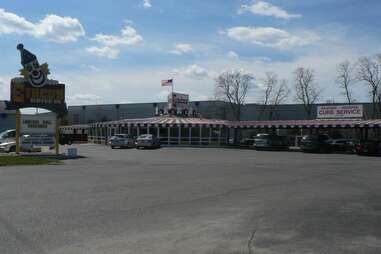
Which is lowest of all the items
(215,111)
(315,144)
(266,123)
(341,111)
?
(315,144)

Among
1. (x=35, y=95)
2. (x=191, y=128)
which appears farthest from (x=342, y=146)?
(x=35, y=95)

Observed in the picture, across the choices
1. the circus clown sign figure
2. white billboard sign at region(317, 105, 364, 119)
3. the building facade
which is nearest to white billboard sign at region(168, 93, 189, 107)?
the building facade

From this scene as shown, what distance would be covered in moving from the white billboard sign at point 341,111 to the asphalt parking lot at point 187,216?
33.6m

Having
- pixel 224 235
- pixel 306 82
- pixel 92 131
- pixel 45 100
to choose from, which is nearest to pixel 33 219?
pixel 224 235

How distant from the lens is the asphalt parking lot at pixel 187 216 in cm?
741

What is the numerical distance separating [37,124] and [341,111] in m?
29.4

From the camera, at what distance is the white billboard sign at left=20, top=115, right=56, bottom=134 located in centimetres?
3453

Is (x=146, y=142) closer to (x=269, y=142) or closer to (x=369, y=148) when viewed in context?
(x=269, y=142)

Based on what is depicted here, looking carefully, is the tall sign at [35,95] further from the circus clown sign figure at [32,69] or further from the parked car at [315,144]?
the parked car at [315,144]

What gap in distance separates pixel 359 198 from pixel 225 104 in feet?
239

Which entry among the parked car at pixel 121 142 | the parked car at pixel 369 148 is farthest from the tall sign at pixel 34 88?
the parked car at pixel 369 148

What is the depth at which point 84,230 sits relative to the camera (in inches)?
329

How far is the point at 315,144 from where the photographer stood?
43.6 meters

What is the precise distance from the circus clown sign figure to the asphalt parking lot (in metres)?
18.9
